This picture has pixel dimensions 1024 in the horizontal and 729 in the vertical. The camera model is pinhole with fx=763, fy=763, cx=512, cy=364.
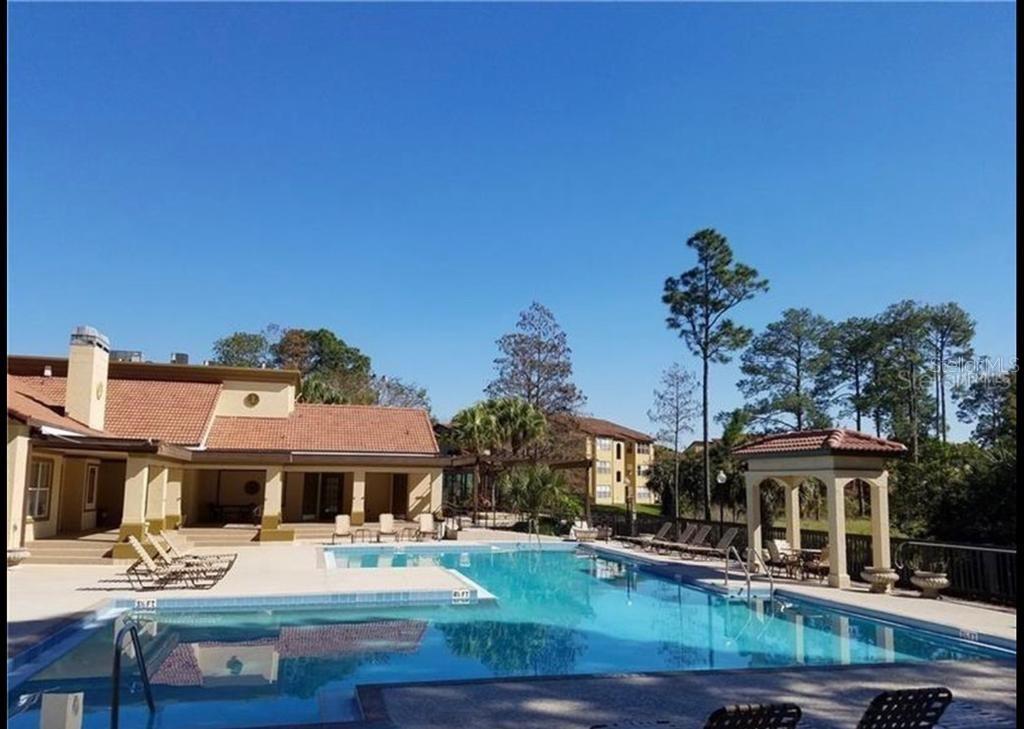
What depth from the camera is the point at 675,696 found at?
7.70m

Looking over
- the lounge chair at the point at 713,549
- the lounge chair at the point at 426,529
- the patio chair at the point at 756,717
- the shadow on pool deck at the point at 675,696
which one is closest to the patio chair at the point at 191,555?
the lounge chair at the point at 426,529

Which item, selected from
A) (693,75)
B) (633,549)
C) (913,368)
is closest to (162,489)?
(633,549)

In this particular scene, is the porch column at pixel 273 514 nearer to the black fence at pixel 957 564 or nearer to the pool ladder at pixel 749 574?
the pool ladder at pixel 749 574

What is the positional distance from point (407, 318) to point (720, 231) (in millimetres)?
15142

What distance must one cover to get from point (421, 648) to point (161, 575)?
7.10 metres

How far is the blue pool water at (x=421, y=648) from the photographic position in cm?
854

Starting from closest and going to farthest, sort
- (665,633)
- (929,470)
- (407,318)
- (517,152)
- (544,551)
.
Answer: (665,633) < (517,152) < (929,470) < (544,551) < (407,318)

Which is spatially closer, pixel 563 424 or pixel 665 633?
pixel 665 633

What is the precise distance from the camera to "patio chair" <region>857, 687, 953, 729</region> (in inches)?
180

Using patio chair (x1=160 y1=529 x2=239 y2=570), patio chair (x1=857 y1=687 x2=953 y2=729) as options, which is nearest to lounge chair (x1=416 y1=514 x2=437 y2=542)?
patio chair (x1=160 y1=529 x2=239 y2=570)

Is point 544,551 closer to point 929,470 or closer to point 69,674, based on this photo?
point 929,470

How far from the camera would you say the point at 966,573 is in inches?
567

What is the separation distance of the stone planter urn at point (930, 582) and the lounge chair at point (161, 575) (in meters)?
13.6

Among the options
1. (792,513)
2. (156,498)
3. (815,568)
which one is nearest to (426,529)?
(156,498)
